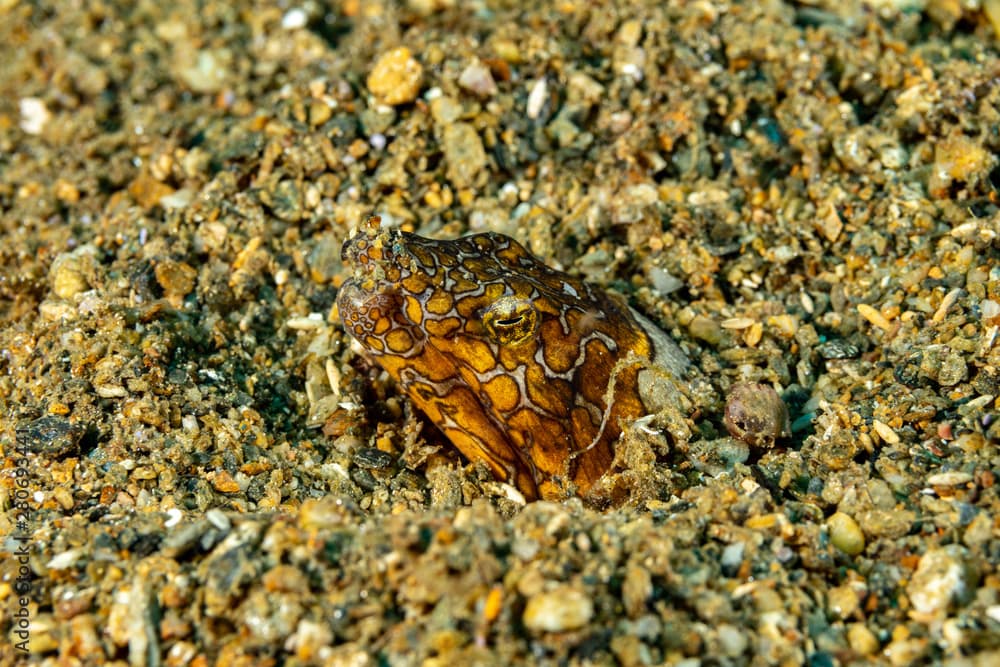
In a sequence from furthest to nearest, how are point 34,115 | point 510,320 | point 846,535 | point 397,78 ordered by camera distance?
point 34,115
point 397,78
point 510,320
point 846,535

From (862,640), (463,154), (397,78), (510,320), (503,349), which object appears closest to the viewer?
(862,640)

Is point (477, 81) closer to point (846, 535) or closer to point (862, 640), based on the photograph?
point (846, 535)

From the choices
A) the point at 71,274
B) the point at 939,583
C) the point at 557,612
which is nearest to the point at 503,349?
the point at 557,612

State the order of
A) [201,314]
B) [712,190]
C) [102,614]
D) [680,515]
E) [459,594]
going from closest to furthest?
[459,594]
[102,614]
[680,515]
[201,314]
[712,190]

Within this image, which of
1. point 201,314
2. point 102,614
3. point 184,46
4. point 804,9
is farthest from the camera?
point 184,46

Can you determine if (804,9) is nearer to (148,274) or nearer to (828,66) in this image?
(828,66)

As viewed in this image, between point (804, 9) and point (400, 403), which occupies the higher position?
point (804, 9)

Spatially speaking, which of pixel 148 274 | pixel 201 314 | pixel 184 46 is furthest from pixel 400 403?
pixel 184 46
